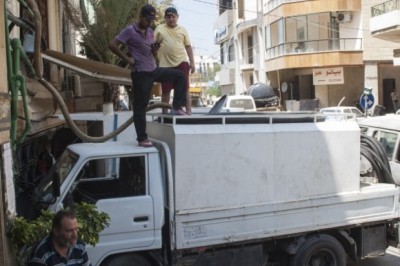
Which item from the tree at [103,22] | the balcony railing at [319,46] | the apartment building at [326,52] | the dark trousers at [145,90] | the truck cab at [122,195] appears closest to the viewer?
the truck cab at [122,195]

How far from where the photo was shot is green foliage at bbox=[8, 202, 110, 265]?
13.2 ft

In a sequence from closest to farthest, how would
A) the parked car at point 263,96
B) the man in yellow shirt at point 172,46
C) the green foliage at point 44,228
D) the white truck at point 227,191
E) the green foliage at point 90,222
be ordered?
1. the green foliage at point 44,228
2. the green foliage at point 90,222
3. the white truck at point 227,191
4. the man in yellow shirt at point 172,46
5. the parked car at point 263,96

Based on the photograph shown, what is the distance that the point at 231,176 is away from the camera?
5.19m

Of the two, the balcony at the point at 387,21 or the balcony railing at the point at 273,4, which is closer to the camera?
the balcony at the point at 387,21

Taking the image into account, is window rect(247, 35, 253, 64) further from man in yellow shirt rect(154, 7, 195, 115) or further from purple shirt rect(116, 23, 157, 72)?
purple shirt rect(116, 23, 157, 72)

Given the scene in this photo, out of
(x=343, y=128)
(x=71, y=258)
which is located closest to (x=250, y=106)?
(x=343, y=128)

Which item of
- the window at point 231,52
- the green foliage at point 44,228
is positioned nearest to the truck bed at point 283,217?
the green foliage at point 44,228

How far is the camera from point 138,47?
555 centimetres

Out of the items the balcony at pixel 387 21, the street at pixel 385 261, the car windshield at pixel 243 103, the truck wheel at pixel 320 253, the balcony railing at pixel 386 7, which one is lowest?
the street at pixel 385 261

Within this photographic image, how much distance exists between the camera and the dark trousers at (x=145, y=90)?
17.8 ft

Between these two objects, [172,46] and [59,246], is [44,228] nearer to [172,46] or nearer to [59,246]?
[59,246]

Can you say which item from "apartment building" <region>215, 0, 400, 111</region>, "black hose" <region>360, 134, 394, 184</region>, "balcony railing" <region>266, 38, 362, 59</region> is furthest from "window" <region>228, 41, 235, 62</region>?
"black hose" <region>360, 134, 394, 184</region>

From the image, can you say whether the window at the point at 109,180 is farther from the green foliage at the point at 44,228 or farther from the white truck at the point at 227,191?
the green foliage at the point at 44,228

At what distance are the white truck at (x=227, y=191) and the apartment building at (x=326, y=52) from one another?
23301 millimetres
